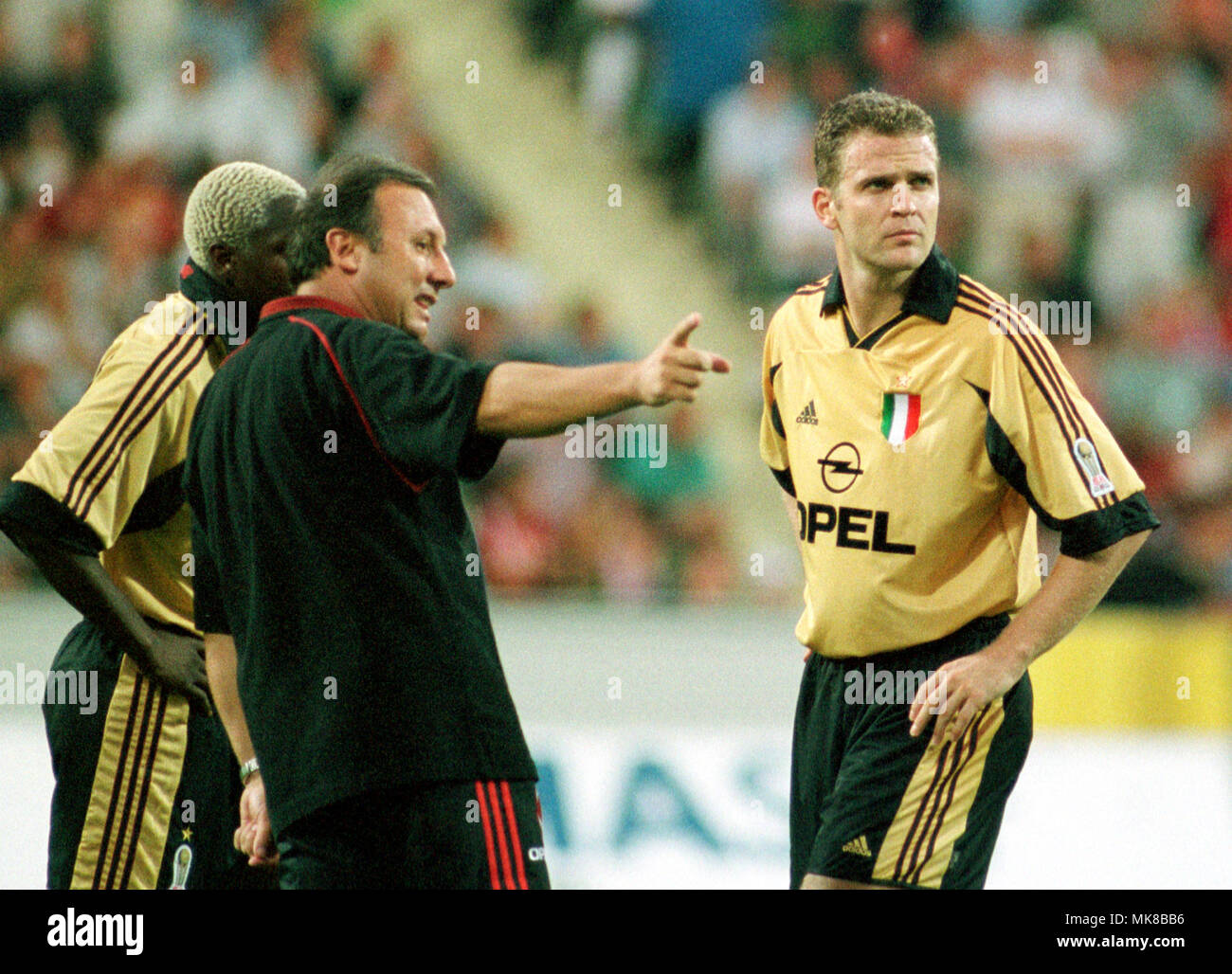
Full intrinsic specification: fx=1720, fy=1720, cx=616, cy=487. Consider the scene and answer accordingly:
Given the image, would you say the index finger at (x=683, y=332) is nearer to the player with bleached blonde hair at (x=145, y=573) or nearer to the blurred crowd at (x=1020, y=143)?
the player with bleached blonde hair at (x=145, y=573)

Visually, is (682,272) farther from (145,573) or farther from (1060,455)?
(1060,455)

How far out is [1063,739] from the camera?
23.2ft

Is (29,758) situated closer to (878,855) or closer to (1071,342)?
(878,855)

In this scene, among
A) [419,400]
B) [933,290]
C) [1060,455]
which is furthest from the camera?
[933,290]

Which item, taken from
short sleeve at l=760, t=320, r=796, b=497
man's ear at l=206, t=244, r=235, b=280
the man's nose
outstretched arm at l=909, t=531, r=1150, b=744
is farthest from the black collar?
man's ear at l=206, t=244, r=235, b=280

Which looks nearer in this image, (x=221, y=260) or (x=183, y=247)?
(x=221, y=260)

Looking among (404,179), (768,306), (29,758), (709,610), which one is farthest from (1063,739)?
(404,179)

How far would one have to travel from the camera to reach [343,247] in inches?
134

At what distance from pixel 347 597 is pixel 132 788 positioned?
1182mm

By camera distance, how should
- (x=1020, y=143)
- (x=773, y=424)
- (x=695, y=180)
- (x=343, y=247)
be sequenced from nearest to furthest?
(x=343, y=247), (x=773, y=424), (x=1020, y=143), (x=695, y=180)

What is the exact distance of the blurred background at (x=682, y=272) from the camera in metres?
6.87

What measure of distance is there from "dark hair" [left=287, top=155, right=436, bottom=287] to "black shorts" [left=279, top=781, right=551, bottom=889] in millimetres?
1059

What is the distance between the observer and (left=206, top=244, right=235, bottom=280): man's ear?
4086 mm

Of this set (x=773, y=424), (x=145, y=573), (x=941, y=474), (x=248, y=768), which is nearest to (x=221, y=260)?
(x=145, y=573)
